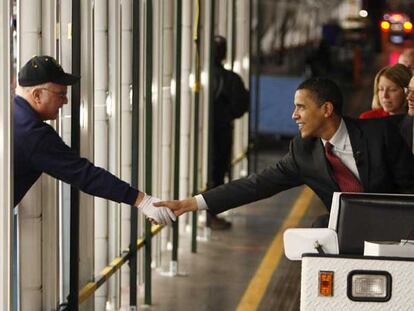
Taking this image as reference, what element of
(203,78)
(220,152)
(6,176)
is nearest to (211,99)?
(203,78)

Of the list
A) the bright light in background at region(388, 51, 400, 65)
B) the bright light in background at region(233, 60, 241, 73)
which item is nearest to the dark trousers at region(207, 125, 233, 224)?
the bright light in background at region(233, 60, 241, 73)

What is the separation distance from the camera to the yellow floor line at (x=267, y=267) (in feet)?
35.2

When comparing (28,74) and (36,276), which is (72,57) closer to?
(28,74)

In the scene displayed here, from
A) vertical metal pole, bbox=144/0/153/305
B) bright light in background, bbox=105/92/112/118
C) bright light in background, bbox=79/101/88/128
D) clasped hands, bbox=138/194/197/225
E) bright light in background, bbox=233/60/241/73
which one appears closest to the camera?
clasped hands, bbox=138/194/197/225

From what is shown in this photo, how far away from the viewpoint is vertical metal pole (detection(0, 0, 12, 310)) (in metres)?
6.46

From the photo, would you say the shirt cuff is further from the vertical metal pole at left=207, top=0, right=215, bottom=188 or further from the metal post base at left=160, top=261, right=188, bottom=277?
the vertical metal pole at left=207, top=0, right=215, bottom=188

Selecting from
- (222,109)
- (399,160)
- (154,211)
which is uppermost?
(399,160)

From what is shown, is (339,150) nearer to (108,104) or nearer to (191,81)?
(108,104)

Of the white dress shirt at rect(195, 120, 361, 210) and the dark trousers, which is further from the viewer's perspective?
the dark trousers

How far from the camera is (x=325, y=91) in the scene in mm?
7504

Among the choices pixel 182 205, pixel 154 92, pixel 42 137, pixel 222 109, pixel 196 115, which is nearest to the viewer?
pixel 42 137

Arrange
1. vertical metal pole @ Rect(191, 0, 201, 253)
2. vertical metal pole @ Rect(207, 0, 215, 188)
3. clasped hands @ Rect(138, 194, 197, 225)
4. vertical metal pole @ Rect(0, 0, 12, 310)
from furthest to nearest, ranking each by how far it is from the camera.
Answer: vertical metal pole @ Rect(207, 0, 215, 188)
vertical metal pole @ Rect(191, 0, 201, 253)
clasped hands @ Rect(138, 194, 197, 225)
vertical metal pole @ Rect(0, 0, 12, 310)

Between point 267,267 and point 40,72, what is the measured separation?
210 inches

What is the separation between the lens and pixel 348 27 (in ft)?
146
